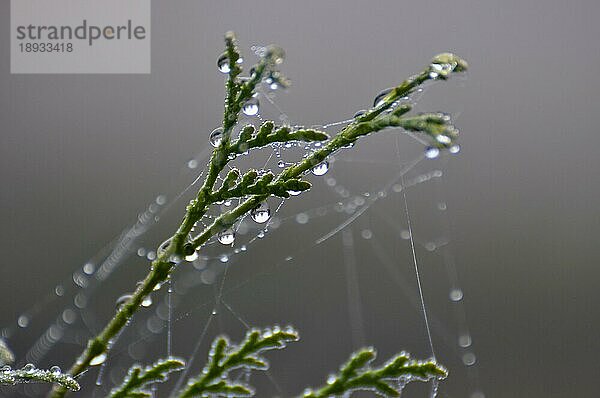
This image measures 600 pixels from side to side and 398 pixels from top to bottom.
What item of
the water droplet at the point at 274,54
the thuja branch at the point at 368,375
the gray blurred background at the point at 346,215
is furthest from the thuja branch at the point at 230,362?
the gray blurred background at the point at 346,215

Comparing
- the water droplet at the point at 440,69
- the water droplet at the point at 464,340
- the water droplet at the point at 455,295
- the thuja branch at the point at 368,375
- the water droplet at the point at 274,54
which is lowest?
the water droplet at the point at 464,340

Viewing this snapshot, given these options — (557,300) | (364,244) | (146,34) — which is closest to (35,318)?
(364,244)

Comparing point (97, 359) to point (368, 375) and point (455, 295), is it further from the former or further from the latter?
point (455, 295)

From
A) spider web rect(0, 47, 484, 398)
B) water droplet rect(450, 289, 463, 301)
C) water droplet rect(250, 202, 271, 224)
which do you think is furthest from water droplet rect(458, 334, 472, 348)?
water droplet rect(250, 202, 271, 224)

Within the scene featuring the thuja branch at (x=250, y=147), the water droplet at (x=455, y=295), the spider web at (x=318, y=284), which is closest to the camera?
the thuja branch at (x=250, y=147)

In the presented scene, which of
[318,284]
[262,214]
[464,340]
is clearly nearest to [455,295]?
[464,340]

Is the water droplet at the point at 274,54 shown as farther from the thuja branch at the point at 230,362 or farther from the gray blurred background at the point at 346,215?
the gray blurred background at the point at 346,215

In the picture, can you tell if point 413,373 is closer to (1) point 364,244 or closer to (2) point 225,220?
(2) point 225,220

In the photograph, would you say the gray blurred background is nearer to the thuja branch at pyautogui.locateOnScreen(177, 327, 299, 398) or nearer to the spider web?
the spider web
